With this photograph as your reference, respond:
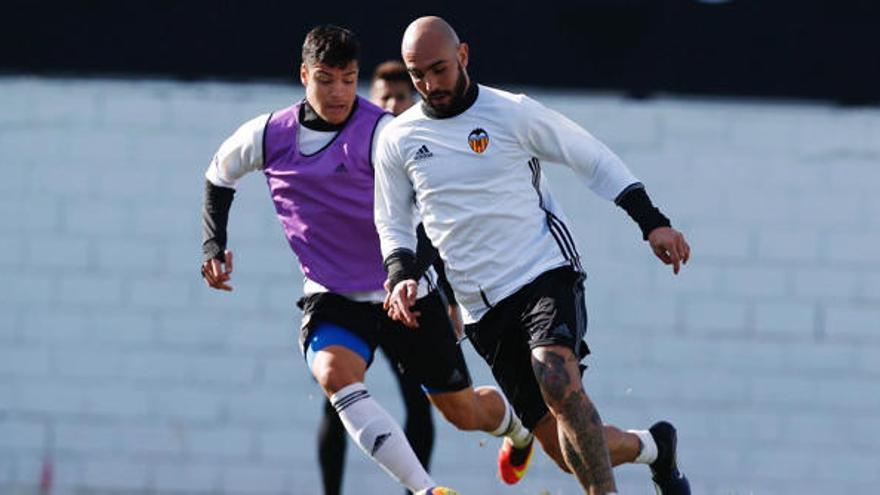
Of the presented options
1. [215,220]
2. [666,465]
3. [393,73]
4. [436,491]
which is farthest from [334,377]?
[393,73]

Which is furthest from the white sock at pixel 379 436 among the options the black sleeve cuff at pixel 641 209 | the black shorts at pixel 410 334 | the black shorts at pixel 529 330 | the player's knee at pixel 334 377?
the black sleeve cuff at pixel 641 209

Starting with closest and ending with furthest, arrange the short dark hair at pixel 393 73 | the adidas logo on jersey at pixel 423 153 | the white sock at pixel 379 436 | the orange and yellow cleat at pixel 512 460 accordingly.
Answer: the adidas logo on jersey at pixel 423 153
the white sock at pixel 379 436
the orange and yellow cleat at pixel 512 460
the short dark hair at pixel 393 73

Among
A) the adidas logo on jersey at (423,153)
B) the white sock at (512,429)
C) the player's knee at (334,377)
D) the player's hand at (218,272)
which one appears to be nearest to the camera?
the adidas logo on jersey at (423,153)

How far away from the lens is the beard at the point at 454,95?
6957 mm

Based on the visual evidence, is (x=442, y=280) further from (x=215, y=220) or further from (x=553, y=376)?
(x=553, y=376)

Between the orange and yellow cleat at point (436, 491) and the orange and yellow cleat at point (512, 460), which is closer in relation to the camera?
the orange and yellow cleat at point (436, 491)

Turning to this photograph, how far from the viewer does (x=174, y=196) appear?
9.85m

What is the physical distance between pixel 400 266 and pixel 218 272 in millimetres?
895

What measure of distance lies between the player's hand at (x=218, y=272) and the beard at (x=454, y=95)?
3.77 ft

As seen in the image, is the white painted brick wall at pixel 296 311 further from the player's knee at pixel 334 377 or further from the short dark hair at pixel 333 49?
the player's knee at pixel 334 377

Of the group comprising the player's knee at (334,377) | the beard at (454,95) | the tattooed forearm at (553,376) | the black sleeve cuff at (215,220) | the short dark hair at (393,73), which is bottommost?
the player's knee at (334,377)

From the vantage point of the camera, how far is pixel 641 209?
675 centimetres

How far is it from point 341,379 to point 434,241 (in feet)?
2.30

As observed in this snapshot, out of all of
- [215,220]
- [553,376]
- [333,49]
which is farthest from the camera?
[215,220]
